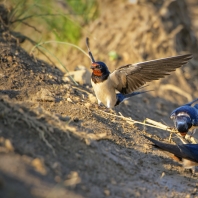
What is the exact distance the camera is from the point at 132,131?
428cm

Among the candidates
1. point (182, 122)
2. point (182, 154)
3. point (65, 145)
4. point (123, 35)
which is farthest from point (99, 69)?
point (123, 35)

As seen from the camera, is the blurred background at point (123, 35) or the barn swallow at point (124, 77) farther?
the blurred background at point (123, 35)

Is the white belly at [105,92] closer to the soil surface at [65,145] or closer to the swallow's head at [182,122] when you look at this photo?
the soil surface at [65,145]

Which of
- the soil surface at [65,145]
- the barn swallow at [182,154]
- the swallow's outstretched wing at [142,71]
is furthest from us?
the swallow's outstretched wing at [142,71]

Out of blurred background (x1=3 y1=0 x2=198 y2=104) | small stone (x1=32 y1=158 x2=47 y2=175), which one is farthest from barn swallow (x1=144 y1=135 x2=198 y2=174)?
blurred background (x1=3 y1=0 x2=198 y2=104)

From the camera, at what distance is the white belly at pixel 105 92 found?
4.66 m

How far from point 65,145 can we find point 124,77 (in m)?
1.44

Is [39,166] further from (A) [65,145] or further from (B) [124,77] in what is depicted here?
(B) [124,77]

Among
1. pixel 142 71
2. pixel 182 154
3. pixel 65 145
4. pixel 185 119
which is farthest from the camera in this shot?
pixel 185 119

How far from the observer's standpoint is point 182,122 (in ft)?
15.7

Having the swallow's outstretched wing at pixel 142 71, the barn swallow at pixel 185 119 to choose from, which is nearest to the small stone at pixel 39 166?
the swallow's outstretched wing at pixel 142 71

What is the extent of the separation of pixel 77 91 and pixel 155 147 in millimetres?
1019

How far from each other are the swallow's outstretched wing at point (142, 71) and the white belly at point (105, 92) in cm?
7

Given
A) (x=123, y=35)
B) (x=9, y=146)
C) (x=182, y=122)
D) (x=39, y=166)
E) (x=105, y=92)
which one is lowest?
(x=39, y=166)
